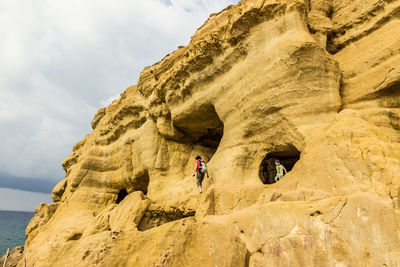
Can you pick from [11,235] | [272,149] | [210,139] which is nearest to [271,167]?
[272,149]

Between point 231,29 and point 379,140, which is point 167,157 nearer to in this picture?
point 231,29

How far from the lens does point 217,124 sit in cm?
991

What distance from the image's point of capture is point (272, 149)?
6.64m

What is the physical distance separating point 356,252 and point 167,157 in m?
8.13

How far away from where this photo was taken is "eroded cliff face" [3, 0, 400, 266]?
390 centimetres

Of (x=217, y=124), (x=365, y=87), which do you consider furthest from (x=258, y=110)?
(x=217, y=124)

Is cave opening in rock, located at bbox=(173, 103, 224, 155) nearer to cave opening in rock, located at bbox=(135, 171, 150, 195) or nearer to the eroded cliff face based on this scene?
the eroded cliff face

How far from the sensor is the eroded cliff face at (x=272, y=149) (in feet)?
12.8

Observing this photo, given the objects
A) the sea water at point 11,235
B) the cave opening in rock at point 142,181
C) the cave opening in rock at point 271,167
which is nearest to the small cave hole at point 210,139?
the cave opening in rock at point 271,167

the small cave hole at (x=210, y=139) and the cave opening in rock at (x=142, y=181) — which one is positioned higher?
the small cave hole at (x=210, y=139)

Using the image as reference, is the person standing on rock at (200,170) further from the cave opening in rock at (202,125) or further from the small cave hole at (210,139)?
the small cave hole at (210,139)

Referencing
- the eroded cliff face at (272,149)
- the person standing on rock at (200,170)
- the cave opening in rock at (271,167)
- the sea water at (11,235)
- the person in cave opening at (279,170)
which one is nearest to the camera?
the eroded cliff face at (272,149)

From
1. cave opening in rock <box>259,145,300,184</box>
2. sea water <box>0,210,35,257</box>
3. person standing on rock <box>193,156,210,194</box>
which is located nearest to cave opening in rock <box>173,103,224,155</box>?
person standing on rock <box>193,156,210,194</box>

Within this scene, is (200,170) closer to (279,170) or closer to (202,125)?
(202,125)
